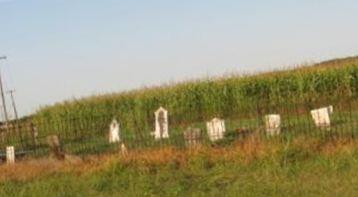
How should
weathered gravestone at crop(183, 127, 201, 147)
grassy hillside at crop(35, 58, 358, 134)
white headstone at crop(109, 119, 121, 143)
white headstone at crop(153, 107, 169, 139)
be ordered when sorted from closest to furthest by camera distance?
weathered gravestone at crop(183, 127, 201, 147) → white headstone at crop(153, 107, 169, 139) → white headstone at crop(109, 119, 121, 143) → grassy hillside at crop(35, 58, 358, 134)

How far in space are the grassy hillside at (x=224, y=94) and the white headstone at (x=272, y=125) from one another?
10.5 m

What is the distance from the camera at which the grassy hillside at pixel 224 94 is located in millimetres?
26828

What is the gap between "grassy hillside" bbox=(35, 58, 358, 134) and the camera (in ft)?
88.0

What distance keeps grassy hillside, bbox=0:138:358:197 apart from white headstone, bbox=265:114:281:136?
136 centimetres

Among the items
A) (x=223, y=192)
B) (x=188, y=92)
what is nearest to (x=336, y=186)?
(x=223, y=192)

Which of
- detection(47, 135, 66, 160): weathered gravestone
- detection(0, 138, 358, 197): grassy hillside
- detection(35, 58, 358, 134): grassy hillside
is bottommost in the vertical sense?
detection(0, 138, 358, 197): grassy hillside

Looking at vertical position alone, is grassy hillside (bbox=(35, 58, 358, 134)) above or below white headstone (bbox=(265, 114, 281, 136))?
above

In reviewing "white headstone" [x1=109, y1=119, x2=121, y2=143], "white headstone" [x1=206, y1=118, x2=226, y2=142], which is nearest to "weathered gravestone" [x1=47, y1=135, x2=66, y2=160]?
"white headstone" [x1=109, y1=119, x2=121, y2=143]

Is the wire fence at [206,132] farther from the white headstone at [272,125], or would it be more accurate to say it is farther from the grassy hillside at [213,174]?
the grassy hillside at [213,174]

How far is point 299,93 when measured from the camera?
90.5 ft

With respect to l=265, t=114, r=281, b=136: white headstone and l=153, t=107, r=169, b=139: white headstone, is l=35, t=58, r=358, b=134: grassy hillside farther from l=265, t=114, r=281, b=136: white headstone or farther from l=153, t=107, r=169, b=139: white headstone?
l=265, t=114, r=281, b=136: white headstone

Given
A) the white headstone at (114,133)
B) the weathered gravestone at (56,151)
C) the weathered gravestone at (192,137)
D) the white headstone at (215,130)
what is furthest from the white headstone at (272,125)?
the white headstone at (114,133)

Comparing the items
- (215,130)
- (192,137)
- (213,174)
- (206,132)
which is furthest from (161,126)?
(213,174)

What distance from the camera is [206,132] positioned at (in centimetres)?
1647
